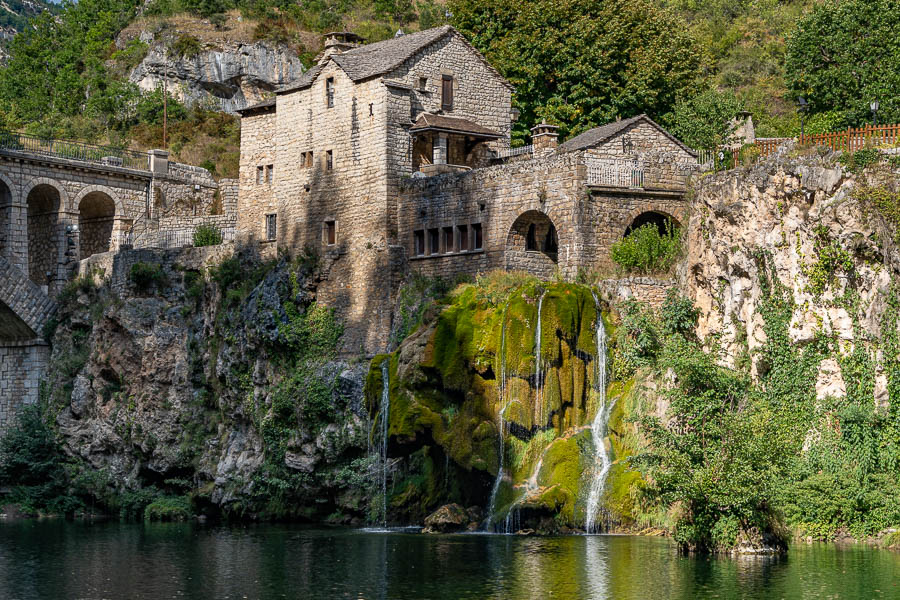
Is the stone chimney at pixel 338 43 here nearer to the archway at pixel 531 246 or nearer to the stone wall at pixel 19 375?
the archway at pixel 531 246

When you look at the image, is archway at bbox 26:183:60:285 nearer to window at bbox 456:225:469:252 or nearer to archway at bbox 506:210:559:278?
window at bbox 456:225:469:252

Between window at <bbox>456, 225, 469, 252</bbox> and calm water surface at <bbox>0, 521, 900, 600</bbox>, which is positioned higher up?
window at <bbox>456, 225, 469, 252</bbox>

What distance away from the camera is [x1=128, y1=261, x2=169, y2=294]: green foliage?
202 feet

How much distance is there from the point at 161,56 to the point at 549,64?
107 feet

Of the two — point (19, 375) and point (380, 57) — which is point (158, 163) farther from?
point (380, 57)

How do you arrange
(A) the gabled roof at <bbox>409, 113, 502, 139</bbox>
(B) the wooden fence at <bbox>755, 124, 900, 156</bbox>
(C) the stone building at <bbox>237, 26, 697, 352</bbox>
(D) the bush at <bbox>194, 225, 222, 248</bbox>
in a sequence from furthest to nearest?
(D) the bush at <bbox>194, 225, 222, 248</bbox>
(A) the gabled roof at <bbox>409, 113, 502, 139</bbox>
(C) the stone building at <bbox>237, 26, 697, 352</bbox>
(B) the wooden fence at <bbox>755, 124, 900, 156</bbox>

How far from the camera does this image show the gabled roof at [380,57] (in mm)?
54281

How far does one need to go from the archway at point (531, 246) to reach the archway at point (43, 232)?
2643cm

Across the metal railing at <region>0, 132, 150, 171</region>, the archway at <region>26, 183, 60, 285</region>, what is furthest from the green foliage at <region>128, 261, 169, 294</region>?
the metal railing at <region>0, 132, 150, 171</region>

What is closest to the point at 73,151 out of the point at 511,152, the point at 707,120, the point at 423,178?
the point at 423,178

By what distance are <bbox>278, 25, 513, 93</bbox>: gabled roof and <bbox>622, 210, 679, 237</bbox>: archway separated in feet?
37.7

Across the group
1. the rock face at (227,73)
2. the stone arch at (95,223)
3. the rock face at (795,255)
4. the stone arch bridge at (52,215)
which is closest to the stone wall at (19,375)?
the stone arch bridge at (52,215)

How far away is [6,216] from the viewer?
64.2m

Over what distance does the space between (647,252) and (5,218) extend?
32034mm
